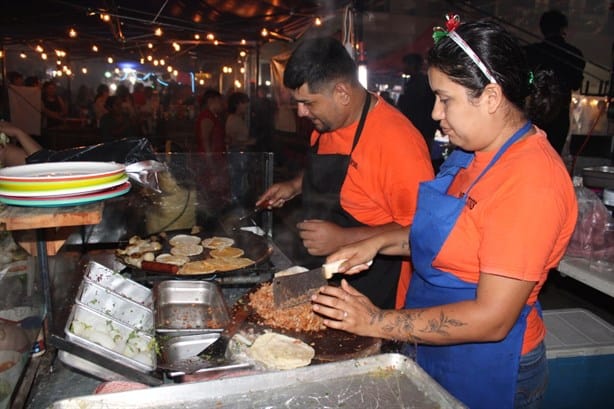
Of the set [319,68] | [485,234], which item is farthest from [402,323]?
[319,68]

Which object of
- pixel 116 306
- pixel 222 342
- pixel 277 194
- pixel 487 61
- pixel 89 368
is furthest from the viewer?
pixel 277 194

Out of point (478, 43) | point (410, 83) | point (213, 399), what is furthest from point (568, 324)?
point (410, 83)

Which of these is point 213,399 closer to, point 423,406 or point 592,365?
point 423,406

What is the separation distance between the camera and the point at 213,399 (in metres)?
1.50

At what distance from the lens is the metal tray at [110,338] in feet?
5.86

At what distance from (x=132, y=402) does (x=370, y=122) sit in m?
2.05

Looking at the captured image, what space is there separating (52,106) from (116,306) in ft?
30.7

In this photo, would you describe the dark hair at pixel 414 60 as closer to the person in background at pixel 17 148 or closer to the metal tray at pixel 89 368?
the person in background at pixel 17 148

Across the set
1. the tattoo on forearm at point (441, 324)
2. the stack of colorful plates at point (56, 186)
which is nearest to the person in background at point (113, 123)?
the stack of colorful plates at point (56, 186)

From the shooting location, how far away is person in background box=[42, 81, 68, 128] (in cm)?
987

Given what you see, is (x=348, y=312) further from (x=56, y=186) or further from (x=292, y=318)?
(x=56, y=186)

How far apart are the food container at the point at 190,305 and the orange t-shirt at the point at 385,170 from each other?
1.01 m

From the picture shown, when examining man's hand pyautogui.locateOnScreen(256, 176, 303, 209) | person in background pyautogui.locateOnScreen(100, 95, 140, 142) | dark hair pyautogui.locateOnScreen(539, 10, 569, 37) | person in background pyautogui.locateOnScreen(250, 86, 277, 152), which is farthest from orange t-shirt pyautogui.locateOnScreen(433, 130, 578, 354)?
person in background pyautogui.locateOnScreen(250, 86, 277, 152)

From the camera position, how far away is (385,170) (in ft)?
8.73
